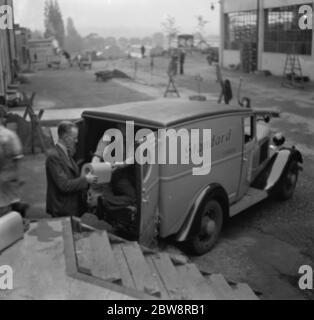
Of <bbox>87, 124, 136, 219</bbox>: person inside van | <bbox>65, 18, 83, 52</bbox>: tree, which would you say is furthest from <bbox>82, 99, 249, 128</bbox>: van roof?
<bbox>65, 18, 83, 52</bbox>: tree

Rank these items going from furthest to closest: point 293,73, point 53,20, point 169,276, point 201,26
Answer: point 53,20 → point 201,26 → point 293,73 → point 169,276

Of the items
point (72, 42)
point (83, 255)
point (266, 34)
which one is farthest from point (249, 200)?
point (72, 42)

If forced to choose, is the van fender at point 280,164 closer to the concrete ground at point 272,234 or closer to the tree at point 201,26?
the concrete ground at point 272,234

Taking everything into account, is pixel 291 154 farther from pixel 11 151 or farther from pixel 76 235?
pixel 11 151

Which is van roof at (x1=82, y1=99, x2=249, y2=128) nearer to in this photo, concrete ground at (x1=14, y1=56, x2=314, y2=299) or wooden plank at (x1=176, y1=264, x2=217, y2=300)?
wooden plank at (x1=176, y1=264, x2=217, y2=300)

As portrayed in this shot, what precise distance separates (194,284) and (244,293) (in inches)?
22.1

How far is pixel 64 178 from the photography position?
5.90 m

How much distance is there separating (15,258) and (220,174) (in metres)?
3.32

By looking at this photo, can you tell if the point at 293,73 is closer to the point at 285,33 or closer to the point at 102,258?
the point at 285,33

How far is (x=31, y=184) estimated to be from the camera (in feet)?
33.1

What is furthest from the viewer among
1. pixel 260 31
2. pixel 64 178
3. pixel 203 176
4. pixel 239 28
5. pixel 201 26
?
pixel 201 26

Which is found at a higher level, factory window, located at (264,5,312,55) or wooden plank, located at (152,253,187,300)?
factory window, located at (264,5,312,55)

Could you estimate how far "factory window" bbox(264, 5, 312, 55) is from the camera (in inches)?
1163

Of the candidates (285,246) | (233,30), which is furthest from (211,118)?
(233,30)
